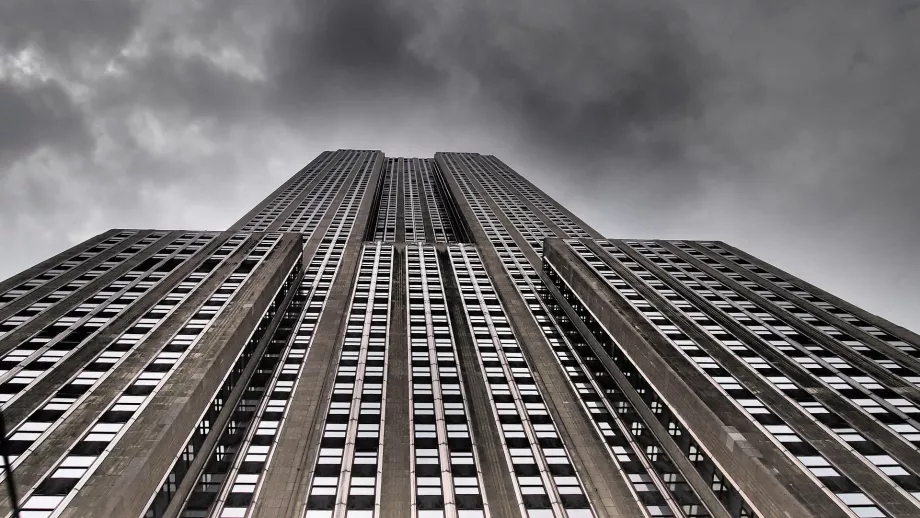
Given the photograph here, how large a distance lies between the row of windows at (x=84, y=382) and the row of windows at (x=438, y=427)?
26.6 m

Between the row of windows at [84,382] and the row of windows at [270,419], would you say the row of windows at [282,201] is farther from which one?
the row of windows at [84,382]

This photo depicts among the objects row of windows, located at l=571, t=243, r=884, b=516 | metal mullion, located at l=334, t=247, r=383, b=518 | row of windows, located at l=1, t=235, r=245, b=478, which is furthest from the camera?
metal mullion, located at l=334, t=247, r=383, b=518

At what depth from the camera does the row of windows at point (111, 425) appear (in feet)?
108

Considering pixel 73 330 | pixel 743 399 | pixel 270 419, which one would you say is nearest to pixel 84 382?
pixel 73 330

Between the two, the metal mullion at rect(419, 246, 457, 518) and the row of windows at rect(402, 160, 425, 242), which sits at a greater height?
the row of windows at rect(402, 160, 425, 242)

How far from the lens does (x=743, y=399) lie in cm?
4569

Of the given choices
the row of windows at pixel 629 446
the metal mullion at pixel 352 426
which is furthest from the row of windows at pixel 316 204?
the row of windows at pixel 629 446

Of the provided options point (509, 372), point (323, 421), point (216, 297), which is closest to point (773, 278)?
point (509, 372)

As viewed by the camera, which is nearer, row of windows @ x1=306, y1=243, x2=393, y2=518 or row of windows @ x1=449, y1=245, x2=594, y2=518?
row of windows @ x1=306, y1=243, x2=393, y2=518

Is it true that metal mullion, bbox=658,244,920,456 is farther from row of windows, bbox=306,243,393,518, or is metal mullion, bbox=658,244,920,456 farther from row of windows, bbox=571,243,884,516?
row of windows, bbox=306,243,393,518

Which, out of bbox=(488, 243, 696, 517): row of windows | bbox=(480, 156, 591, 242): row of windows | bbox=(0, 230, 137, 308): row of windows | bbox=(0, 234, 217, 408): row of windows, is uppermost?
bbox=(480, 156, 591, 242): row of windows

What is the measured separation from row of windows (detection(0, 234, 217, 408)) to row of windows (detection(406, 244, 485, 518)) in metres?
29.4

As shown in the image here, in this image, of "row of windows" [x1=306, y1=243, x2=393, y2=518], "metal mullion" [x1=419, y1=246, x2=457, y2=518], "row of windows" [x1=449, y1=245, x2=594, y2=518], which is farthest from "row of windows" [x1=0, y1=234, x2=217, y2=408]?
"row of windows" [x1=449, y1=245, x2=594, y2=518]

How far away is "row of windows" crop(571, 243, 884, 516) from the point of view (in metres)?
36.2
